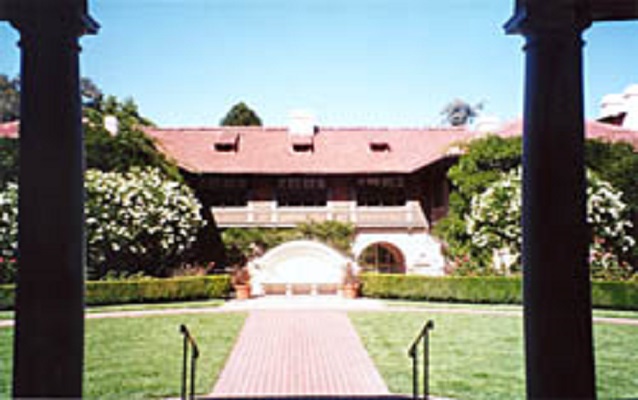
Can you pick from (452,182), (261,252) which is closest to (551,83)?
(452,182)

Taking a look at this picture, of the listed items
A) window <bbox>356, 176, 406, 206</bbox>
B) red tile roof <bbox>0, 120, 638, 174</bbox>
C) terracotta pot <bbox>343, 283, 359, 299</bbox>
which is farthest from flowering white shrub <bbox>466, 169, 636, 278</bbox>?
window <bbox>356, 176, 406, 206</bbox>

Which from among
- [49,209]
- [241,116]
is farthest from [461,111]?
[49,209]

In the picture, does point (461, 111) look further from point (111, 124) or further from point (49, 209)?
point (49, 209)

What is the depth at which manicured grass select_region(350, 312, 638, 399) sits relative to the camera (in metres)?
7.38

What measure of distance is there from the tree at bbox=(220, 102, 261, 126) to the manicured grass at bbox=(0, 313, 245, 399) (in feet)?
104

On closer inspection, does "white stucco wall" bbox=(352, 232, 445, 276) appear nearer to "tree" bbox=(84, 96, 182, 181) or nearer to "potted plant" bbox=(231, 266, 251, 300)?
"potted plant" bbox=(231, 266, 251, 300)

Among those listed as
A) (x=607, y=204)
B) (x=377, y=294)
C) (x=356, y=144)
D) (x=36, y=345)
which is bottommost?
(x=377, y=294)

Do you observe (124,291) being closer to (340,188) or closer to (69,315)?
(340,188)

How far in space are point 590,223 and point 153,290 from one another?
1453 centimetres

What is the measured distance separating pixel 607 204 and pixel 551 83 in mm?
16597

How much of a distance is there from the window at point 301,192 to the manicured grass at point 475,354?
37.4 feet

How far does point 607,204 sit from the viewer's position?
1794cm

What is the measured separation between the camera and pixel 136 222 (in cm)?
1944

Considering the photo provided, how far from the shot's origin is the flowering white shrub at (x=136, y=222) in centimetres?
1897
